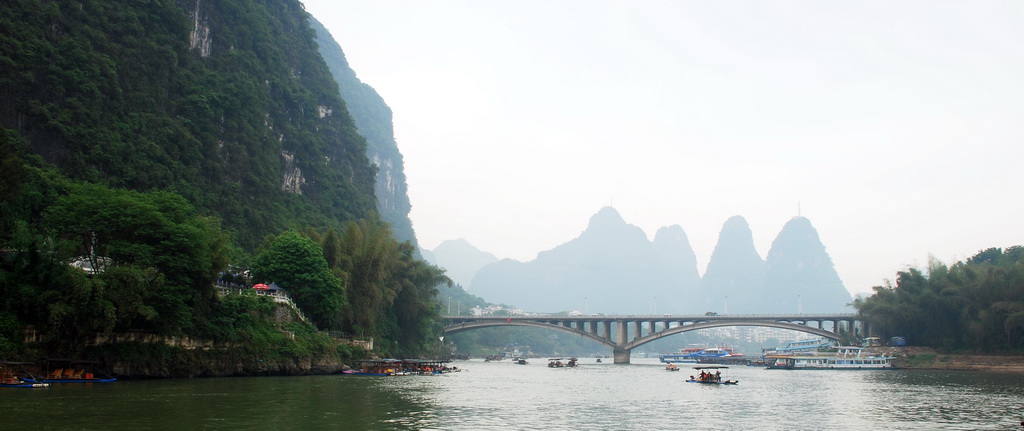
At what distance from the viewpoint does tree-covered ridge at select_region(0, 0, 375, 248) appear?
229 feet

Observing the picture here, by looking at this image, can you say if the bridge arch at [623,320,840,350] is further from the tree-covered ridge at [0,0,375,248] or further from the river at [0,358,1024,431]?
the river at [0,358,1024,431]

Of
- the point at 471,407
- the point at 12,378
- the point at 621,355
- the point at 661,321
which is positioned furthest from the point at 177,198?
→ the point at 621,355

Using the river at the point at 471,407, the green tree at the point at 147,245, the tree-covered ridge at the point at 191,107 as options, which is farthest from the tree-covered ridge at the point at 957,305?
the green tree at the point at 147,245

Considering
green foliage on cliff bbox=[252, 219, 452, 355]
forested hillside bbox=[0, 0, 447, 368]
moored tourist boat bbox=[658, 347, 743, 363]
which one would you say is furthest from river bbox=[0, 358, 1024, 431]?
moored tourist boat bbox=[658, 347, 743, 363]

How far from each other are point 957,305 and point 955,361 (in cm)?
606

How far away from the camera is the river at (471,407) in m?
29.1

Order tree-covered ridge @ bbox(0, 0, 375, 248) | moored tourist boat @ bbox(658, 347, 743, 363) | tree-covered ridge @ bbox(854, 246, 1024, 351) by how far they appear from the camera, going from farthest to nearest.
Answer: moored tourist boat @ bbox(658, 347, 743, 363) → tree-covered ridge @ bbox(854, 246, 1024, 351) → tree-covered ridge @ bbox(0, 0, 375, 248)

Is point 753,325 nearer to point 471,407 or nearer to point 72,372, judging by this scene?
point 471,407

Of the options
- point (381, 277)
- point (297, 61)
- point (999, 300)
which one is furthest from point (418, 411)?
point (297, 61)

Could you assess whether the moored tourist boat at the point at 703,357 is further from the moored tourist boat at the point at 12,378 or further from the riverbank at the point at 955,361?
the moored tourist boat at the point at 12,378

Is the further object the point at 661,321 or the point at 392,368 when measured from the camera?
the point at 661,321

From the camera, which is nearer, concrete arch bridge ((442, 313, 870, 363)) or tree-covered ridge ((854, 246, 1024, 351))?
tree-covered ridge ((854, 246, 1024, 351))

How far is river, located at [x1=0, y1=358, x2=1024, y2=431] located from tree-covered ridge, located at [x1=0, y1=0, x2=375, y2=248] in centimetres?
3329

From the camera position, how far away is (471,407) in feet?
Result: 123
